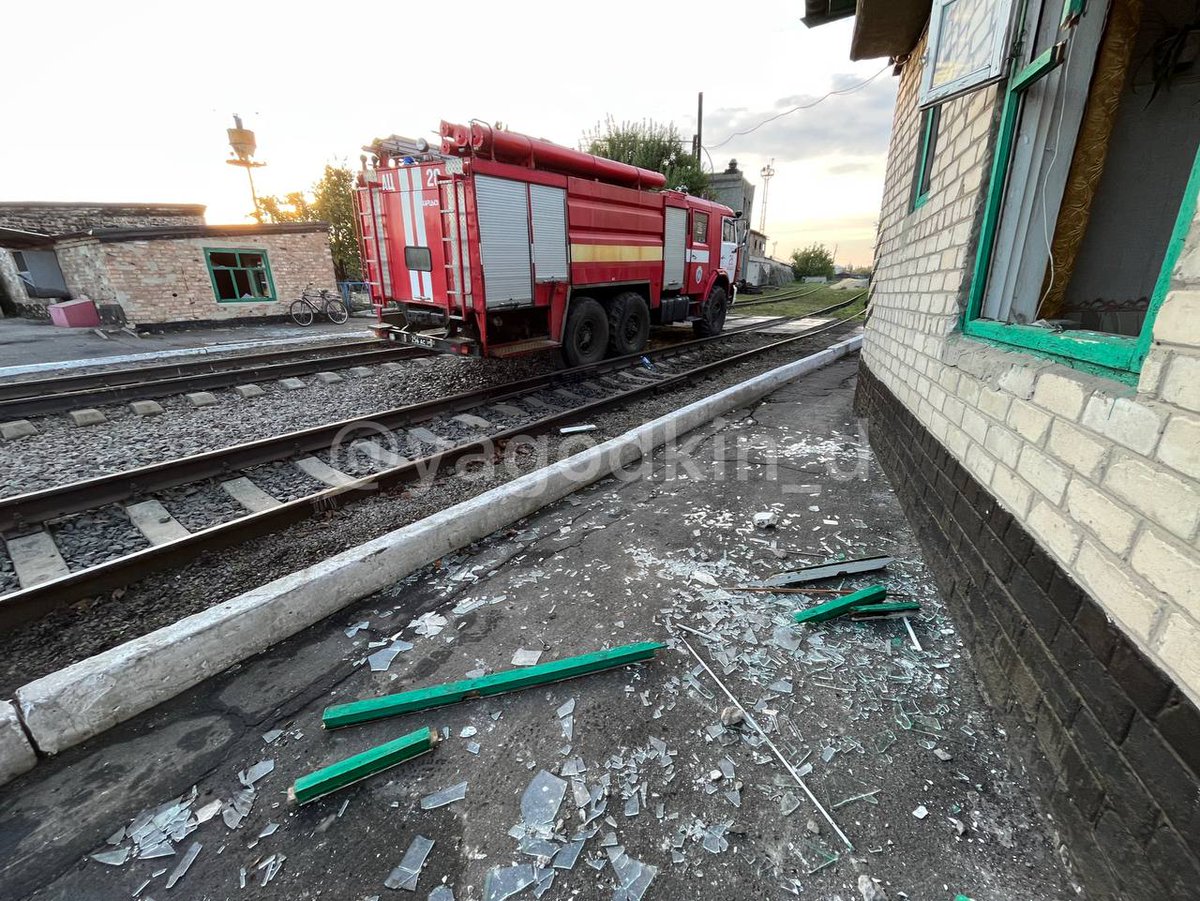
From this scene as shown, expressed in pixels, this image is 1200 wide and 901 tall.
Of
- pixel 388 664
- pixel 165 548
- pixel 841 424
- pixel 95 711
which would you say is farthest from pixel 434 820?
pixel 841 424

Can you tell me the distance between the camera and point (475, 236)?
643 cm

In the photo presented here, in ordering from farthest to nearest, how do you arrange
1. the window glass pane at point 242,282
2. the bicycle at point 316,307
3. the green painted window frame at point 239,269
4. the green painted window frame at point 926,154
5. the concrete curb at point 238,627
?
the bicycle at point 316,307, the window glass pane at point 242,282, the green painted window frame at point 239,269, the green painted window frame at point 926,154, the concrete curb at point 238,627

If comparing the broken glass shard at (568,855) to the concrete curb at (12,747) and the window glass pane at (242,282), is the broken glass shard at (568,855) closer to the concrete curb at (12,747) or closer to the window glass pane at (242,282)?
the concrete curb at (12,747)

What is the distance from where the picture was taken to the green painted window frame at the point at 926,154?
4148mm

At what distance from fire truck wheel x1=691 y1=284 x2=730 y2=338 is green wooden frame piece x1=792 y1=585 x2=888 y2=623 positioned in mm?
10753

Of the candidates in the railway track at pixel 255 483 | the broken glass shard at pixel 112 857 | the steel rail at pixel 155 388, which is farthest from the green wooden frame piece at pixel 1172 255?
the steel rail at pixel 155 388

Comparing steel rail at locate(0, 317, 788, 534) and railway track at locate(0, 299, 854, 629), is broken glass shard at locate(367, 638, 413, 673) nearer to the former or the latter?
railway track at locate(0, 299, 854, 629)

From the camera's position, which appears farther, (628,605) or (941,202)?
(941,202)

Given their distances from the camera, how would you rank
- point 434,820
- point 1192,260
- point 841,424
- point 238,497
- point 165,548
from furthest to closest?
point 841,424
point 238,497
point 165,548
point 434,820
point 1192,260

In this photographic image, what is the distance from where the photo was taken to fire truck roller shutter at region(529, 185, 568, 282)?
7.24 m

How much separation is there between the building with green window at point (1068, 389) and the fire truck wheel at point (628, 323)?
5263 millimetres

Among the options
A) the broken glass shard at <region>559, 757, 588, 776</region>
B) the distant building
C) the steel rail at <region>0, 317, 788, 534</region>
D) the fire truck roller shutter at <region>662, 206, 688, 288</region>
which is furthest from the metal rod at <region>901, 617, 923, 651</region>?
the distant building

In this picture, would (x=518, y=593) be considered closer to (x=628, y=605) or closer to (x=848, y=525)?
(x=628, y=605)

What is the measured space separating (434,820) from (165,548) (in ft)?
9.41
